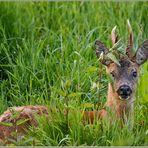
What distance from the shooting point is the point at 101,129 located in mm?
6676

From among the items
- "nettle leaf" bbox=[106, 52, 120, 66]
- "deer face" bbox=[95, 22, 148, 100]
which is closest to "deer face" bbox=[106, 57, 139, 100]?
"deer face" bbox=[95, 22, 148, 100]

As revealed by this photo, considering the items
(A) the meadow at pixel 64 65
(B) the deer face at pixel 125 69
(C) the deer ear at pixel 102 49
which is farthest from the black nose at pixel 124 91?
(C) the deer ear at pixel 102 49

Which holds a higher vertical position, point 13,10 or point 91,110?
point 13,10

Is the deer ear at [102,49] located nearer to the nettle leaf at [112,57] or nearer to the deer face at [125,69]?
the deer face at [125,69]

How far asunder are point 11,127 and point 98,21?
102 inches

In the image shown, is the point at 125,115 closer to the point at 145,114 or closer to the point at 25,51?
the point at 145,114

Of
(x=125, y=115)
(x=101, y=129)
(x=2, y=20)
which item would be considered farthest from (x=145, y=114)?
(x=2, y=20)

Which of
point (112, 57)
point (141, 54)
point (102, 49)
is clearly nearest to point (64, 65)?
point (102, 49)

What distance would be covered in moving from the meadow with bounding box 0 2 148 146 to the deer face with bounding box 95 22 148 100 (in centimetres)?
9

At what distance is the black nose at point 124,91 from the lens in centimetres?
721

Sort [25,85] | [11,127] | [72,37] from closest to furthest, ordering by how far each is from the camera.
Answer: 1. [11,127]
2. [25,85]
3. [72,37]

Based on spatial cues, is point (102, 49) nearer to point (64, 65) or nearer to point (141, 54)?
point (141, 54)

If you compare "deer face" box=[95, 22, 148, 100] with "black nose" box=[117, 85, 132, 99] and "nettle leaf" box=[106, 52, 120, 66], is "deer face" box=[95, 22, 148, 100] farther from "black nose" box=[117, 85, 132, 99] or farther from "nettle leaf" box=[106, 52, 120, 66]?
"nettle leaf" box=[106, 52, 120, 66]

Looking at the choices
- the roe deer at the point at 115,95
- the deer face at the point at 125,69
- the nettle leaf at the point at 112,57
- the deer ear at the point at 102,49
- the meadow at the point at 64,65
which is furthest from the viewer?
the deer ear at the point at 102,49
